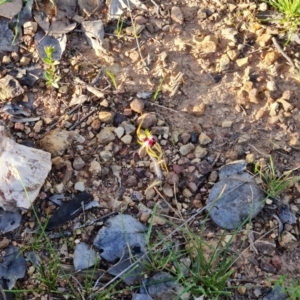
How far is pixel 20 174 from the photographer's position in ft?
7.02

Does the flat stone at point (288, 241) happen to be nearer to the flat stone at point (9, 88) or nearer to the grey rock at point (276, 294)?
the grey rock at point (276, 294)

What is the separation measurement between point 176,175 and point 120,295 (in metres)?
0.52

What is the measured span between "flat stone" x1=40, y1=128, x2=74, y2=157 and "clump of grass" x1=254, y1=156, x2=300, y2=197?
765 mm

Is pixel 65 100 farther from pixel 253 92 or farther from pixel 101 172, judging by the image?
pixel 253 92

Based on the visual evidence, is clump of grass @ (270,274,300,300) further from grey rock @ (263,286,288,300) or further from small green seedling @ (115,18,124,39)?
small green seedling @ (115,18,124,39)

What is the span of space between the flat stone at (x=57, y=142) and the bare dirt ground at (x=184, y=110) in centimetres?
2

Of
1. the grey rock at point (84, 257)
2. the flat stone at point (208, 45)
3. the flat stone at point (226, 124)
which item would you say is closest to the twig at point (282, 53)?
the flat stone at point (208, 45)

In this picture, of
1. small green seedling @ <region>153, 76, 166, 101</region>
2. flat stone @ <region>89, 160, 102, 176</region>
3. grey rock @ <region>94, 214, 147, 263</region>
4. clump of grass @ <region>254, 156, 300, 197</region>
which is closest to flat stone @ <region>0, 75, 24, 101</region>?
flat stone @ <region>89, 160, 102, 176</region>

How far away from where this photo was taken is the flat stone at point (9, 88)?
2.40 meters

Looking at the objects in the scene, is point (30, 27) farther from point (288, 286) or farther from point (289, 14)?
point (288, 286)

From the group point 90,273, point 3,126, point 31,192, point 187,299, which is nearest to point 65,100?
point 3,126

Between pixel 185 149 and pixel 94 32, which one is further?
pixel 94 32

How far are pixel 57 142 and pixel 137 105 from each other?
0.37m

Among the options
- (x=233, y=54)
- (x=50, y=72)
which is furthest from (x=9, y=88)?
(x=233, y=54)
